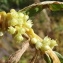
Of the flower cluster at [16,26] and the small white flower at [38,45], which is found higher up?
the flower cluster at [16,26]

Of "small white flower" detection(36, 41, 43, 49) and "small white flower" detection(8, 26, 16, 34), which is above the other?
"small white flower" detection(8, 26, 16, 34)

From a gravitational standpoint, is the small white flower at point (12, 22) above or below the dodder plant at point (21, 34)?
above

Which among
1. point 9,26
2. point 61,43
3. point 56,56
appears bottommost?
point 61,43

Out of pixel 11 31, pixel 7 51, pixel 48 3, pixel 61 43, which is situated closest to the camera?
pixel 11 31

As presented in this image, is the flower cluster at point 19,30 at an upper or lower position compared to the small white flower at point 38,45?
upper

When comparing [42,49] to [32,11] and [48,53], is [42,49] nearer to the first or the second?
[48,53]

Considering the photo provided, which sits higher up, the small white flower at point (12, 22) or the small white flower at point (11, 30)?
the small white flower at point (12, 22)

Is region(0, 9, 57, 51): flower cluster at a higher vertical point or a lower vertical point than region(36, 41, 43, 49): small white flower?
higher

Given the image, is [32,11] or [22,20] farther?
[32,11]

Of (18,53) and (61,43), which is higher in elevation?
(18,53)

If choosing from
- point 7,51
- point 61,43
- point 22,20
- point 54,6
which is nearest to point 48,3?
point 54,6

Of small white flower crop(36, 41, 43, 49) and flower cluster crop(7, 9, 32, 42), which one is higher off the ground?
flower cluster crop(7, 9, 32, 42)
